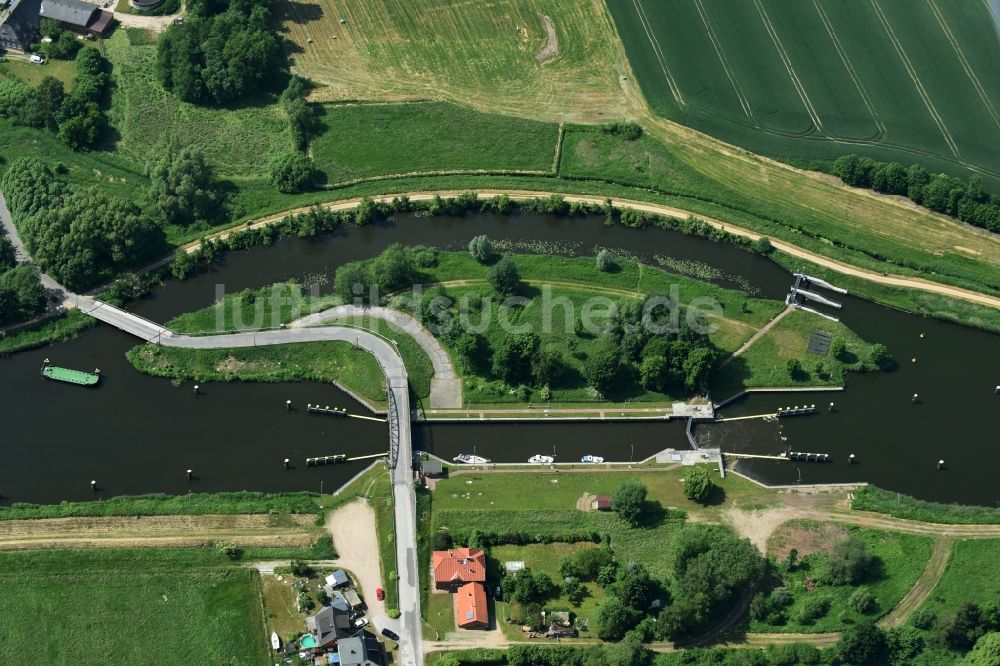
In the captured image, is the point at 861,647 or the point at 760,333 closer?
the point at 861,647

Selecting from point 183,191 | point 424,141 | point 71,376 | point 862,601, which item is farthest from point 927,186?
point 71,376

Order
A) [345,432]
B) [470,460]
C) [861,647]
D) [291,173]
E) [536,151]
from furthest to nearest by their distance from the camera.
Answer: [536,151]
[291,173]
[345,432]
[470,460]
[861,647]

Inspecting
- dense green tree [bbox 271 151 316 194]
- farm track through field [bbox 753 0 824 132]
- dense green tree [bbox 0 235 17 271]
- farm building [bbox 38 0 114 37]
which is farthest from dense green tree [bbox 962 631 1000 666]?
farm building [bbox 38 0 114 37]

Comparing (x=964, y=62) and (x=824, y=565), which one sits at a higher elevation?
(x=964, y=62)

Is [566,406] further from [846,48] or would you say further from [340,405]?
[846,48]

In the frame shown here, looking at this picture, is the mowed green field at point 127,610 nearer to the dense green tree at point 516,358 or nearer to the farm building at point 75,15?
the dense green tree at point 516,358

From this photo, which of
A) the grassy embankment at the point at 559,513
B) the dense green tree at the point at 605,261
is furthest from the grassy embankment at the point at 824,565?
the dense green tree at the point at 605,261

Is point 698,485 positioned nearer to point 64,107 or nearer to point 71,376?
point 71,376
